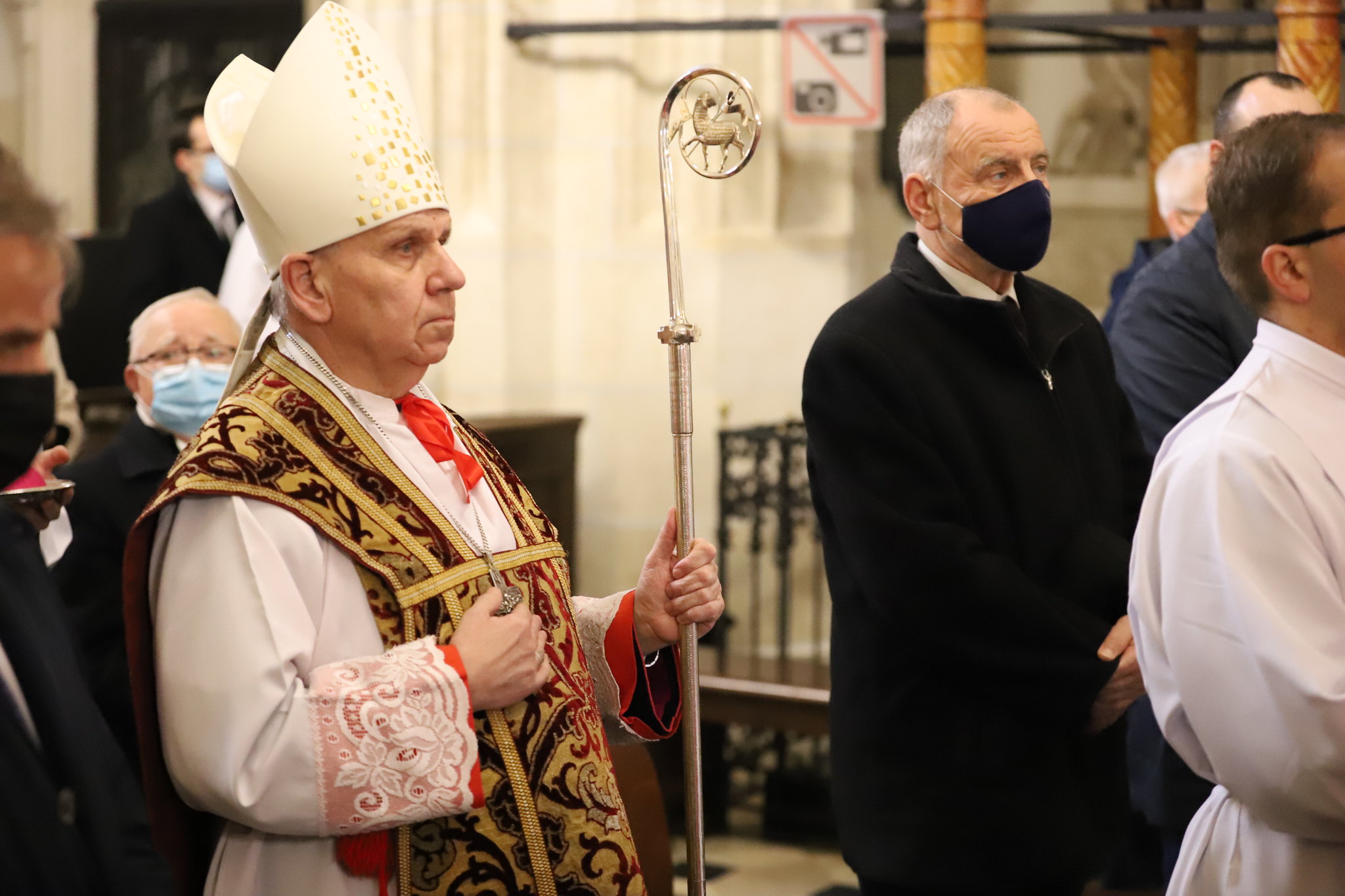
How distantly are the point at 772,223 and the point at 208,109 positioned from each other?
495cm

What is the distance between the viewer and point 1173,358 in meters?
3.63

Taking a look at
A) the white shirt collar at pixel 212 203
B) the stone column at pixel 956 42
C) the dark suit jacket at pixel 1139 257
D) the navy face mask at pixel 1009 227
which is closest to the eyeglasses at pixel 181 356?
the navy face mask at pixel 1009 227

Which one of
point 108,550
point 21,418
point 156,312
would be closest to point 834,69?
point 156,312

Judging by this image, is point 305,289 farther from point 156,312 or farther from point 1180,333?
point 1180,333

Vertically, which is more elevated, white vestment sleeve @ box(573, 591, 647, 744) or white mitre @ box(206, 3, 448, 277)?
white mitre @ box(206, 3, 448, 277)

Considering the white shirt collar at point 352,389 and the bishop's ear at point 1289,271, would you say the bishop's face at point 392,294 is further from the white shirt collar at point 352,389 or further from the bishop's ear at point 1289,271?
the bishop's ear at point 1289,271

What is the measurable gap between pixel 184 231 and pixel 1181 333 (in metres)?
4.12

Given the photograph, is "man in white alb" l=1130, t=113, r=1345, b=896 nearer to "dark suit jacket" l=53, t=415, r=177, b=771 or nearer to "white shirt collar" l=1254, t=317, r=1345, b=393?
"white shirt collar" l=1254, t=317, r=1345, b=393

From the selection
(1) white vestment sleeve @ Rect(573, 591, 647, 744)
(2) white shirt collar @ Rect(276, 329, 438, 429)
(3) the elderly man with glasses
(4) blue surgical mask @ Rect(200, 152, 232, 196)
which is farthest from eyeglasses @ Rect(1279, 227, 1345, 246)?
(4) blue surgical mask @ Rect(200, 152, 232, 196)

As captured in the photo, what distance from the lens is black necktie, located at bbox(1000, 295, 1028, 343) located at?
295cm

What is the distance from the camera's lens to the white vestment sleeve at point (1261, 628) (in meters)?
2.02

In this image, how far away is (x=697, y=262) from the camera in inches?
281

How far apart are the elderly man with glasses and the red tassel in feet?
3.44

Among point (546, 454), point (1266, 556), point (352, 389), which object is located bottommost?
point (1266, 556)
